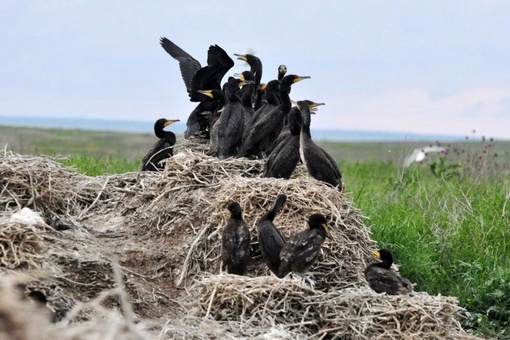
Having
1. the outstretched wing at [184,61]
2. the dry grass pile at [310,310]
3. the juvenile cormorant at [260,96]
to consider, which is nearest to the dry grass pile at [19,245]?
the dry grass pile at [310,310]

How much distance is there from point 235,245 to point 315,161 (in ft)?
6.49

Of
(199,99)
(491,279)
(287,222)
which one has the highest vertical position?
(199,99)

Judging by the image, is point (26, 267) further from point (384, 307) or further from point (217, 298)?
point (384, 307)

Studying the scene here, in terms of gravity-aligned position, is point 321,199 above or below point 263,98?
below

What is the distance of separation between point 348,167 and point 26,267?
1273 cm

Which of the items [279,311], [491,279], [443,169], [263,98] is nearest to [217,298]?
[279,311]

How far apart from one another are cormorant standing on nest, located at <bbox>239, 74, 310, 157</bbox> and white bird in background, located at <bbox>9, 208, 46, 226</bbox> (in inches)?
124

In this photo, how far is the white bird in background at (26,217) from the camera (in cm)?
814

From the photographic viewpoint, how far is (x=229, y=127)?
11312 millimetres

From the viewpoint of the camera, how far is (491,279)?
→ 10.6 m

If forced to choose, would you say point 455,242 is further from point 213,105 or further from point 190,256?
point 190,256

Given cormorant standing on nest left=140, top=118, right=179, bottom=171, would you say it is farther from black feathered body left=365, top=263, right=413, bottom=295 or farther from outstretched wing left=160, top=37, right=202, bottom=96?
black feathered body left=365, top=263, right=413, bottom=295

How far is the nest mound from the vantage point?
7.95 meters

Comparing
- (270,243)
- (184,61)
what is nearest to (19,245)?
(270,243)
